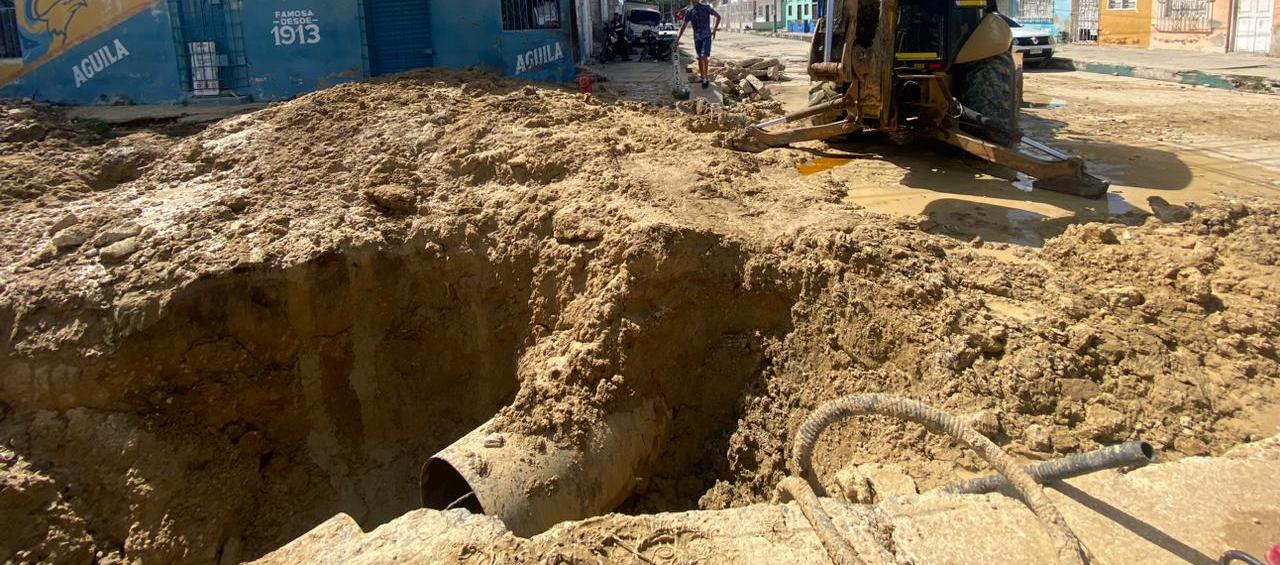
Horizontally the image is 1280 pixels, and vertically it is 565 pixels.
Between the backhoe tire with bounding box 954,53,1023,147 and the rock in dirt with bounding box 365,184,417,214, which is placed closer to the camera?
the rock in dirt with bounding box 365,184,417,214

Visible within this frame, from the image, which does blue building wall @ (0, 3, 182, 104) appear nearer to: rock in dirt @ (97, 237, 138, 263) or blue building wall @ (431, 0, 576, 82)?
blue building wall @ (431, 0, 576, 82)

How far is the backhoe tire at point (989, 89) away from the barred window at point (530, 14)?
753 centimetres

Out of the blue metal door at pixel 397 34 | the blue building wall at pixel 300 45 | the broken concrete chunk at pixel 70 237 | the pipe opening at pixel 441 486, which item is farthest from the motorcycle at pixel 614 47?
the pipe opening at pixel 441 486

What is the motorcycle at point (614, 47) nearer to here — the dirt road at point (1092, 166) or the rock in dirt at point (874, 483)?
the dirt road at point (1092, 166)

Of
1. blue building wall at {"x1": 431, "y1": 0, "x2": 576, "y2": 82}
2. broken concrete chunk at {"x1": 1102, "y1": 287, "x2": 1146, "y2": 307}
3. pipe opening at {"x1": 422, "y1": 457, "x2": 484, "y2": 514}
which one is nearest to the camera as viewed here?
pipe opening at {"x1": 422, "y1": 457, "x2": 484, "y2": 514}

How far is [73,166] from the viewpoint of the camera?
6.30m

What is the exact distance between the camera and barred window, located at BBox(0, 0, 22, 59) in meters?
13.2

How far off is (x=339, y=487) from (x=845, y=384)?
10.8 ft

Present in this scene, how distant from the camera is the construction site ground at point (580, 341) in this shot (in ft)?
10.4

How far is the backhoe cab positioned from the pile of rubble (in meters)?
4.55

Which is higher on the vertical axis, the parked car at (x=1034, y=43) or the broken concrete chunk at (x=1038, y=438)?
the parked car at (x=1034, y=43)

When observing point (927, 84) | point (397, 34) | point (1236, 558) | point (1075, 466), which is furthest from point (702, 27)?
point (1236, 558)

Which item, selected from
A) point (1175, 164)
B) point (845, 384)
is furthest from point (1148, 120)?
point (845, 384)

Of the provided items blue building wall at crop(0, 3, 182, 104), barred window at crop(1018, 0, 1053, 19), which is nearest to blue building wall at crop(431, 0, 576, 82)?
blue building wall at crop(0, 3, 182, 104)
